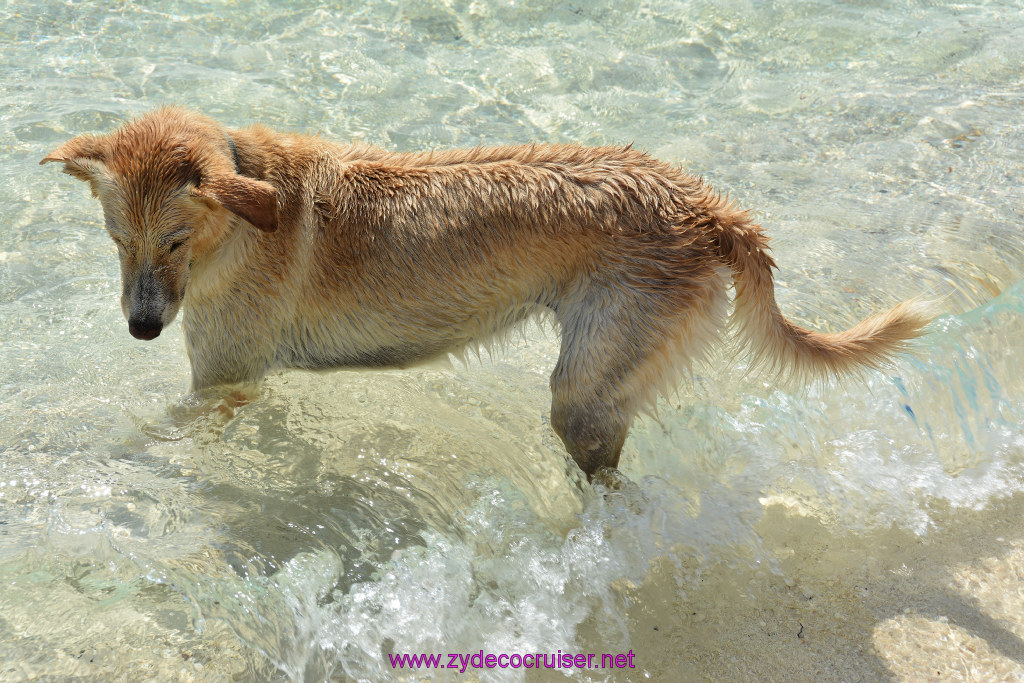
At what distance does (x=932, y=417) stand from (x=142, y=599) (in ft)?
13.4

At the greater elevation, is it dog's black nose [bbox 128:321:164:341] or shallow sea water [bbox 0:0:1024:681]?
dog's black nose [bbox 128:321:164:341]

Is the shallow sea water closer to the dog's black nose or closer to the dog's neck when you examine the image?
the dog's black nose

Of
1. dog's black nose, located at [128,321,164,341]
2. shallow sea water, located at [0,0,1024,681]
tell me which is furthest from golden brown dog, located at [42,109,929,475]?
shallow sea water, located at [0,0,1024,681]

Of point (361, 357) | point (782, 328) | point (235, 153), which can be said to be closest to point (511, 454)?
point (361, 357)

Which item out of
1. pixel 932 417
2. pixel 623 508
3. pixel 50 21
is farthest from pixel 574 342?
pixel 50 21

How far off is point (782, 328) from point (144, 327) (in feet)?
8.77

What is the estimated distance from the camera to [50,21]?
7250 millimetres

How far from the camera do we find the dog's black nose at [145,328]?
128 inches

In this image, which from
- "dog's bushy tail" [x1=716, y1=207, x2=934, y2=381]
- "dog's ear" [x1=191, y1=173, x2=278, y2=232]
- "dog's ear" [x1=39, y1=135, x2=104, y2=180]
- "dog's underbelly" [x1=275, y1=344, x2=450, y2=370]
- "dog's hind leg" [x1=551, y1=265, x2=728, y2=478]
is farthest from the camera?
"dog's underbelly" [x1=275, y1=344, x2=450, y2=370]

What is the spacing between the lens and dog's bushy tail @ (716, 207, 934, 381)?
3.42m

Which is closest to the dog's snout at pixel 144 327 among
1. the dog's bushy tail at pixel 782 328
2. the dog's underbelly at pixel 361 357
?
the dog's underbelly at pixel 361 357

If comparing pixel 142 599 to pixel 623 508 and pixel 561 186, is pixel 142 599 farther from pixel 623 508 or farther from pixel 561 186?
pixel 561 186

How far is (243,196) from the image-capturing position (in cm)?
305

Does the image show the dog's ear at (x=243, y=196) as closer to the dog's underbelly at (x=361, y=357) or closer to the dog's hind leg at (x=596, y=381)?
the dog's underbelly at (x=361, y=357)
